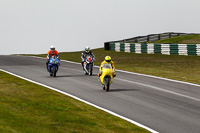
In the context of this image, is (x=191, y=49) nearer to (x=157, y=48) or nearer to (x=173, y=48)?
(x=173, y=48)

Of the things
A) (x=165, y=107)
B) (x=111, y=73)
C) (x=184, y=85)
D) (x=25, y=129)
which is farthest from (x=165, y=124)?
(x=184, y=85)

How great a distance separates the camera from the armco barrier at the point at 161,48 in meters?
36.7

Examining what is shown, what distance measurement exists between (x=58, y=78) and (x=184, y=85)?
21.1 feet

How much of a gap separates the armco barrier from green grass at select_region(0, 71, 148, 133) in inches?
929

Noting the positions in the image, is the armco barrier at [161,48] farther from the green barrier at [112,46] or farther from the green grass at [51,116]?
the green grass at [51,116]

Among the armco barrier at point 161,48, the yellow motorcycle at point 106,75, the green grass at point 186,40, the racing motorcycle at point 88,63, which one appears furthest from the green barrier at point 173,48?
the yellow motorcycle at point 106,75

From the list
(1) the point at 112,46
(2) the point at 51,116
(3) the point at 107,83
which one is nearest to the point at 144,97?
(3) the point at 107,83

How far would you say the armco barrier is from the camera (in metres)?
36.7

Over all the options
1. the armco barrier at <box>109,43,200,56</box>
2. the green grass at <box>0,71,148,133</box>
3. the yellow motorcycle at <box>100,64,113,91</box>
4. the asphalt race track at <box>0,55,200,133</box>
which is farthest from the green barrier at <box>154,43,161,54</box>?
the green grass at <box>0,71,148,133</box>

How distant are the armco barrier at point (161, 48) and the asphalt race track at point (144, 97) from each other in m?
14.7

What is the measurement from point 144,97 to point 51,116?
205 inches

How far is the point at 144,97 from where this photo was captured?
15.2 metres

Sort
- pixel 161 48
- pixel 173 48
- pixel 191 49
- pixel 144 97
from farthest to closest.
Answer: pixel 161 48
pixel 173 48
pixel 191 49
pixel 144 97

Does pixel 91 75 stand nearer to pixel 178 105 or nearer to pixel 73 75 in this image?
pixel 73 75
